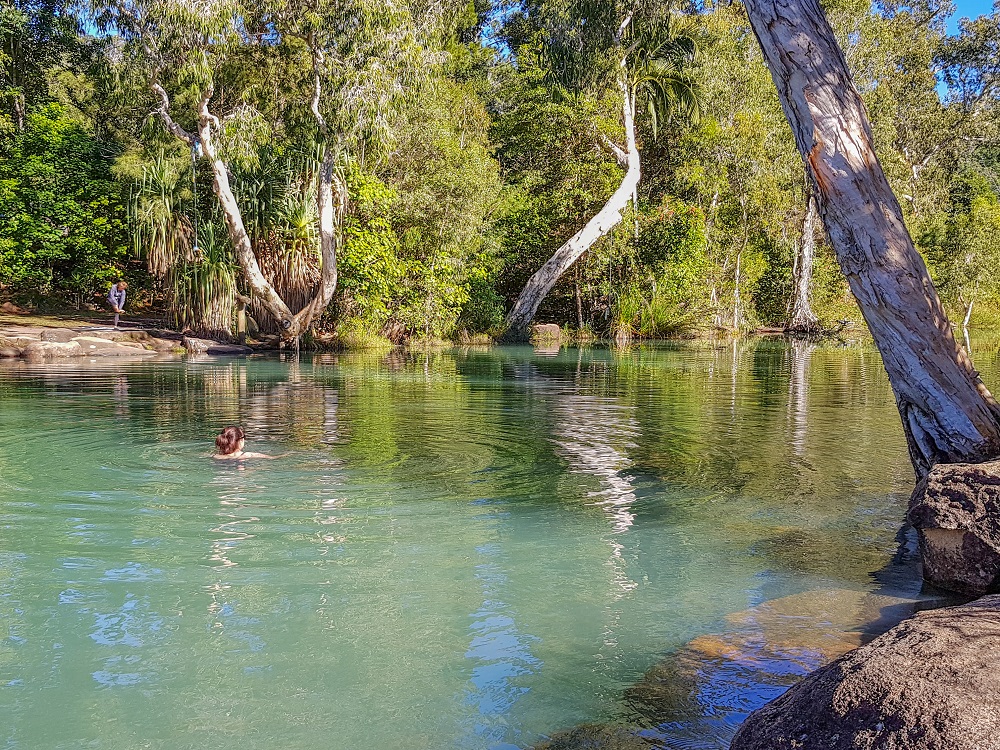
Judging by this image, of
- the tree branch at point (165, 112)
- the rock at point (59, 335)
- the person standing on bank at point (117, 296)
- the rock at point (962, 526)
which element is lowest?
the rock at point (962, 526)

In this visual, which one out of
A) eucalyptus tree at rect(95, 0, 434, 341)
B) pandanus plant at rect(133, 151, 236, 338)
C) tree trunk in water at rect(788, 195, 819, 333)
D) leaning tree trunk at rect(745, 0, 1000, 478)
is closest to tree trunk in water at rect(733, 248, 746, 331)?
tree trunk in water at rect(788, 195, 819, 333)

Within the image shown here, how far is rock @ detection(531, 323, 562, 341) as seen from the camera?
1177 inches

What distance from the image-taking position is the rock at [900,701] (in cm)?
217

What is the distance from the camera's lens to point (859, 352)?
28219 mm

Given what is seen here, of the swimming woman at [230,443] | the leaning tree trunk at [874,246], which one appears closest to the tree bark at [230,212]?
the swimming woman at [230,443]

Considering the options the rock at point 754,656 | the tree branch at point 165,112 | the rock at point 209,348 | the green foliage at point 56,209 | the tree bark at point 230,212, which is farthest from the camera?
the green foliage at point 56,209

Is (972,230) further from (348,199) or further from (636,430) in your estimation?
(636,430)

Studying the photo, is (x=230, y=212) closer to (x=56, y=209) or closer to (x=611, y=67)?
(x=56, y=209)

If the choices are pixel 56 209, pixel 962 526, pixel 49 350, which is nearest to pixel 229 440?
pixel 962 526

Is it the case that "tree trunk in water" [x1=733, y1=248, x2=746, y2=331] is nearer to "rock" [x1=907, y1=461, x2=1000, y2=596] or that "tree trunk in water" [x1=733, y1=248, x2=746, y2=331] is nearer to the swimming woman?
the swimming woman

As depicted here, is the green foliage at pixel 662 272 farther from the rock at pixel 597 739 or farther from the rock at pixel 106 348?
the rock at pixel 597 739

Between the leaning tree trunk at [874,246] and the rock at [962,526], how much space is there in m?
0.71

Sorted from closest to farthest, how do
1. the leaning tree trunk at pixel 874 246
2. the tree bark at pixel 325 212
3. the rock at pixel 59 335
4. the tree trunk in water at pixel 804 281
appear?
the leaning tree trunk at pixel 874 246, the rock at pixel 59 335, the tree bark at pixel 325 212, the tree trunk in water at pixel 804 281

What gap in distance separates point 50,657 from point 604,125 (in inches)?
1113
